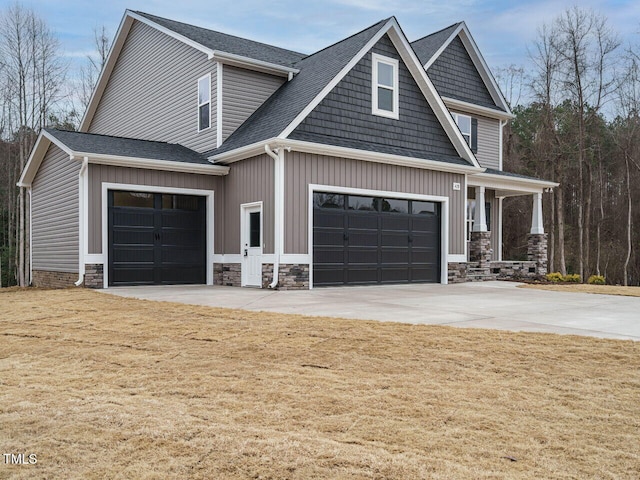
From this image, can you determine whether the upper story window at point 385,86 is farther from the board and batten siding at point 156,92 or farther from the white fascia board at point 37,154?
the white fascia board at point 37,154

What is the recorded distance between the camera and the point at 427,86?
1636 cm

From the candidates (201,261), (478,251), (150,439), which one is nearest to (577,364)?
(150,439)

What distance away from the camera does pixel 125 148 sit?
1491cm

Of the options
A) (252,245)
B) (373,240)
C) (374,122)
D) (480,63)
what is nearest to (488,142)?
(480,63)

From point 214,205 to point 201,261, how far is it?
5.01 feet

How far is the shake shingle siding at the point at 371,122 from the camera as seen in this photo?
14602mm

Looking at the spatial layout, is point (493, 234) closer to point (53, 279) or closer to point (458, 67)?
point (458, 67)

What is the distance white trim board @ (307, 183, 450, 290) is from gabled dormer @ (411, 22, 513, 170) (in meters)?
4.89

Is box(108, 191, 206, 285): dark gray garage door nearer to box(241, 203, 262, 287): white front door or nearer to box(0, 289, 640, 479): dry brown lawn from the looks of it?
box(241, 203, 262, 287): white front door

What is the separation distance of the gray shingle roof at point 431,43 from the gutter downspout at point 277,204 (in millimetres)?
8735

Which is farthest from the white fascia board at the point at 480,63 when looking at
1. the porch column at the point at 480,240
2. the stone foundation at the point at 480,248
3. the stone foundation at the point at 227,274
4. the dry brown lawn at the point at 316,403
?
the dry brown lawn at the point at 316,403

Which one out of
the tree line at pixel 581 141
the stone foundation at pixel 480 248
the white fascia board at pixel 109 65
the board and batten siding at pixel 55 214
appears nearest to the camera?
the board and batten siding at pixel 55 214

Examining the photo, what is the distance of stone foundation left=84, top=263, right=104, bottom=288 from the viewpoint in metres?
13.9

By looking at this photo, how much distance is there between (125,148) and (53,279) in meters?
4.46
